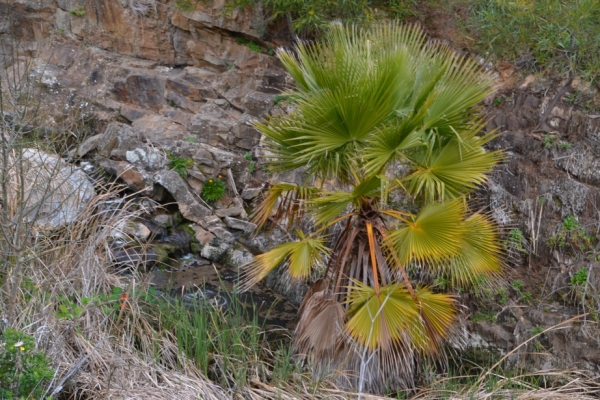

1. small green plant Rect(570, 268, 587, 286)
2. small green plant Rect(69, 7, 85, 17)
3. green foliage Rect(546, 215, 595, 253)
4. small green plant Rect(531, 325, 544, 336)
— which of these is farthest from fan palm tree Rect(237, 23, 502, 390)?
small green plant Rect(69, 7, 85, 17)

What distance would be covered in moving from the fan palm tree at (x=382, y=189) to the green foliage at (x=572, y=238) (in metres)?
1.53

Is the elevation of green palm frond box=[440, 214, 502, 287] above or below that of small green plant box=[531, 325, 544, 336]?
above

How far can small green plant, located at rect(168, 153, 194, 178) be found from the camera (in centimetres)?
1016

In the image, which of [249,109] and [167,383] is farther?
[249,109]

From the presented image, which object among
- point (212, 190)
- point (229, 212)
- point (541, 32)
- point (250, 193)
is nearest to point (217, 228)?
point (229, 212)

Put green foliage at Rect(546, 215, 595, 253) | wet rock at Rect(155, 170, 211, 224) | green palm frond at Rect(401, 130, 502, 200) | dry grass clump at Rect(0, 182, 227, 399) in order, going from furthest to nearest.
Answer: wet rock at Rect(155, 170, 211, 224) < green foliage at Rect(546, 215, 595, 253) < green palm frond at Rect(401, 130, 502, 200) < dry grass clump at Rect(0, 182, 227, 399)

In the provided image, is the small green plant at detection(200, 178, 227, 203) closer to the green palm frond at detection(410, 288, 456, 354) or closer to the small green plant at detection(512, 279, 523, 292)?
the small green plant at detection(512, 279, 523, 292)

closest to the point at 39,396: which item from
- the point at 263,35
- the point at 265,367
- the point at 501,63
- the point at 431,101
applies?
the point at 265,367

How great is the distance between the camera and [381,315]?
5.02m

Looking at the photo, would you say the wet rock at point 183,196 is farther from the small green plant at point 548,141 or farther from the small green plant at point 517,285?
the small green plant at point 548,141

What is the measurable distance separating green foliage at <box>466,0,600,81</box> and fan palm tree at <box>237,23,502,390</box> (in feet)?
9.44

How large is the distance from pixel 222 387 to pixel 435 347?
177cm

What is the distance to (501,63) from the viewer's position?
28.5 ft

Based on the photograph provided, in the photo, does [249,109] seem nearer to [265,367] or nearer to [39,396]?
[265,367]
